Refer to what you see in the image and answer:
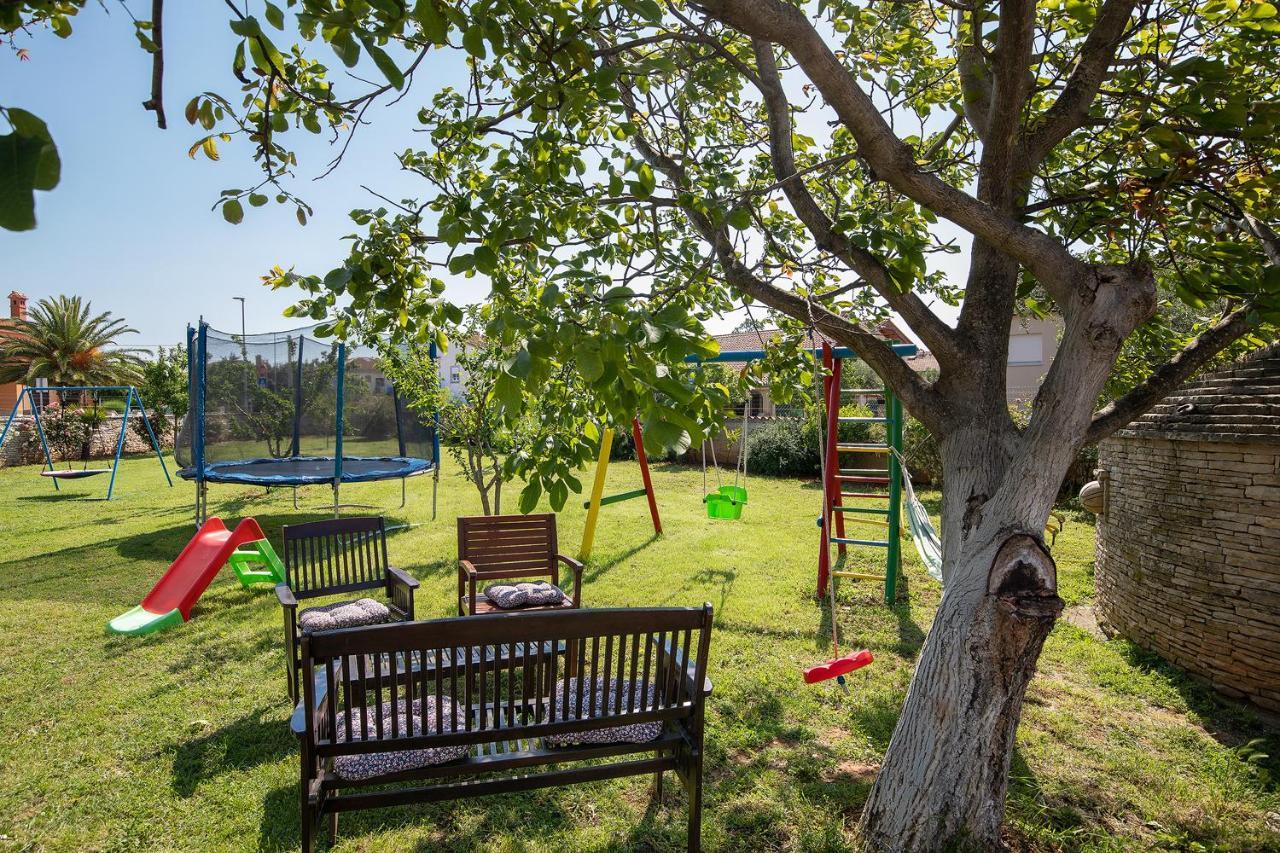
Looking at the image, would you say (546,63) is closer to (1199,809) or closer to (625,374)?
(625,374)

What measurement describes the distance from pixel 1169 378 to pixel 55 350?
32.8 metres

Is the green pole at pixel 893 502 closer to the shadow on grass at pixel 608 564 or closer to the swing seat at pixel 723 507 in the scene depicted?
the swing seat at pixel 723 507

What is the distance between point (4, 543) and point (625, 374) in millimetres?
11216

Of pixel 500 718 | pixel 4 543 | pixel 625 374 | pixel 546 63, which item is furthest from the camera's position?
pixel 4 543

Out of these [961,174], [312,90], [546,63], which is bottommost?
[546,63]

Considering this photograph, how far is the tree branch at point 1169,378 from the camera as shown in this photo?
3.03 metres

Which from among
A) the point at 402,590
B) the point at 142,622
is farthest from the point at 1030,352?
the point at 142,622

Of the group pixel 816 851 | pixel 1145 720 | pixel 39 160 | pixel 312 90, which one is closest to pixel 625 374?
pixel 39 160

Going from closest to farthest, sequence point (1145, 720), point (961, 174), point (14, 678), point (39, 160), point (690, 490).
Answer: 1. point (39, 160)
2. point (1145, 720)
3. point (14, 678)
4. point (961, 174)
5. point (690, 490)

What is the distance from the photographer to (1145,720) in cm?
429

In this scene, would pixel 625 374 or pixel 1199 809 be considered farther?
pixel 1199 809

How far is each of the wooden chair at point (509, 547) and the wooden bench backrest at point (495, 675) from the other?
218cm

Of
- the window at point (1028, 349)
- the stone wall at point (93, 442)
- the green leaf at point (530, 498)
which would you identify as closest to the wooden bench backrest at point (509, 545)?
the green leaf at point (530, 498)

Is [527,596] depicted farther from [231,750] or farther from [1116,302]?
[1116,302]
